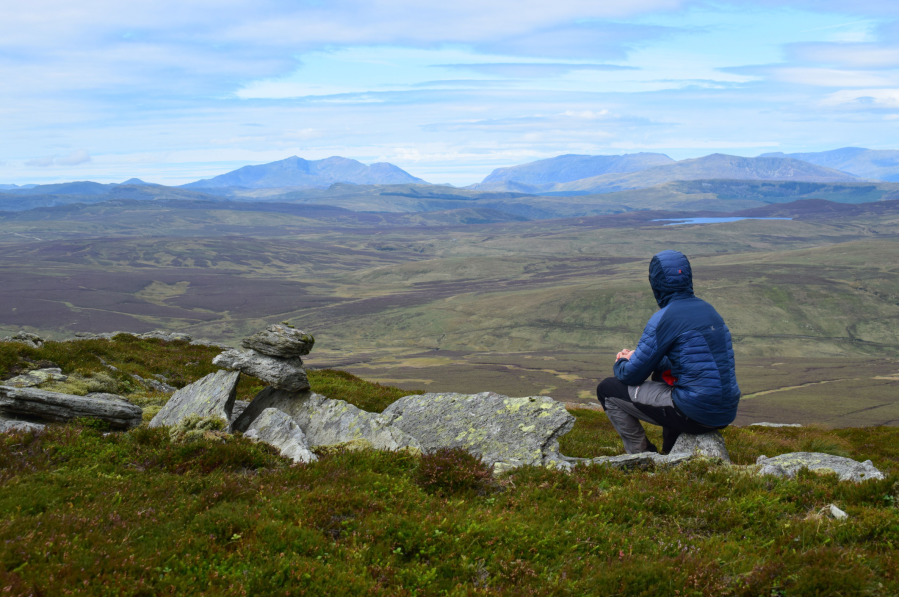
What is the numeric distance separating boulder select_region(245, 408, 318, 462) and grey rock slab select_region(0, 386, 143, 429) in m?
3.19

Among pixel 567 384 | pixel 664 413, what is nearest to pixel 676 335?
pixel 664 413

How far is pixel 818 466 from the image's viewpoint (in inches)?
452

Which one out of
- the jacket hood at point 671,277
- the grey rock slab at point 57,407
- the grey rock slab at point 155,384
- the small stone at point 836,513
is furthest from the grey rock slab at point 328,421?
the grey rock slab at point 155,384

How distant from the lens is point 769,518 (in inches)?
319

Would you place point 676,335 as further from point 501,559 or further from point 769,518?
point 501,559

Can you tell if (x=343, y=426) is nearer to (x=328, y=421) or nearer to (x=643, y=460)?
(x=328, y=421)

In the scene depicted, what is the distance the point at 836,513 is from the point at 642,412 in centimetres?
409

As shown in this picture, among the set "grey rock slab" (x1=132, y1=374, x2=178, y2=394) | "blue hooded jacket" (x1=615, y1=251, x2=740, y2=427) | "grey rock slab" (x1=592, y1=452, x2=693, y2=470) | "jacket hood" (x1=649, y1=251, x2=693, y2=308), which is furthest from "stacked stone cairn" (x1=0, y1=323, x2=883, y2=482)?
"grey rock slab" (x1=132, y1=374, x2=178, y2=394)

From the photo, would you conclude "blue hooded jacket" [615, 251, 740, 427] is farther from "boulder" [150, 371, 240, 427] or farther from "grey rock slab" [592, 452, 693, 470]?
"boulder" [150, 371, 240, 427]

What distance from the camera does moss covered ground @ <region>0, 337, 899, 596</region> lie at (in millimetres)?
6273

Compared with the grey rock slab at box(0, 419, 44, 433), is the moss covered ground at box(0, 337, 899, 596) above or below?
below

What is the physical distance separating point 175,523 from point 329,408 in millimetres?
7109

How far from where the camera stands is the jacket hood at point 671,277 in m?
11.2

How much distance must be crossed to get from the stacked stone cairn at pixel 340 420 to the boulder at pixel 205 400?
33 mm
